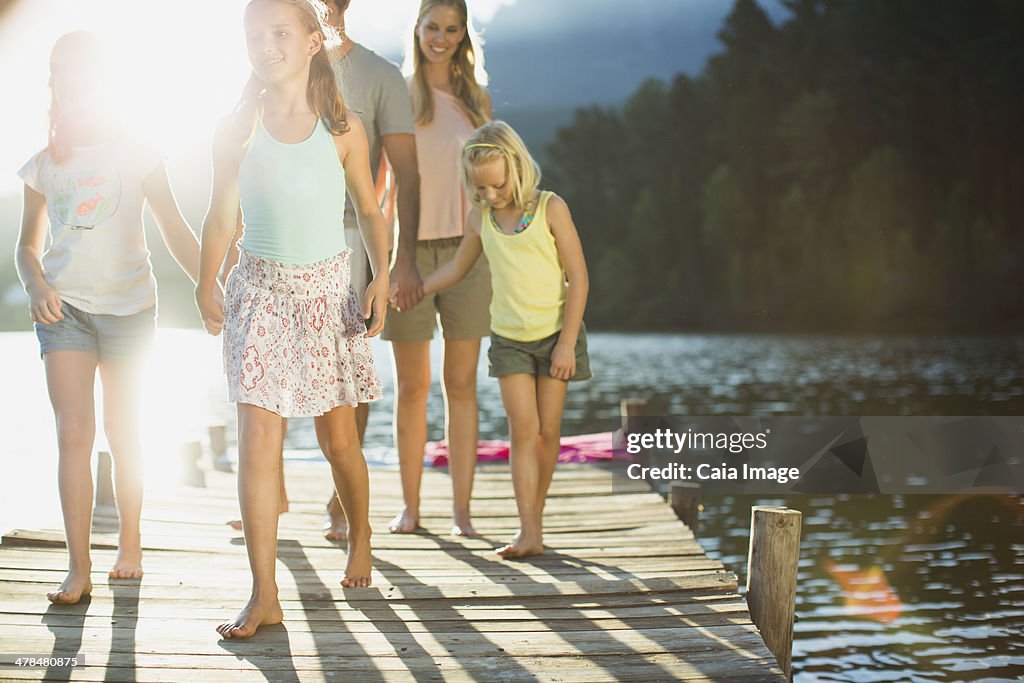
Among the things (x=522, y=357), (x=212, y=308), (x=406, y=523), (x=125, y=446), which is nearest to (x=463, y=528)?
(x=406, y=523)

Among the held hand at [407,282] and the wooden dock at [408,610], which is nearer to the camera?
the wooden dock at [408,610]

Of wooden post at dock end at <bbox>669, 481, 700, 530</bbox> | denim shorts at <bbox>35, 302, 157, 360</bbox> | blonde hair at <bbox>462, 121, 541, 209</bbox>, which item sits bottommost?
wooden post at dock end at <bbox>669, 481, 700, 530</bbox>

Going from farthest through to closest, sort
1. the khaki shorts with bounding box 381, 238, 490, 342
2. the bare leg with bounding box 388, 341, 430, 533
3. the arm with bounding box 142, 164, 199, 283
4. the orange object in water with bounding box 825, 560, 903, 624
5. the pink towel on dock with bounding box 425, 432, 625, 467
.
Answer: the pink towel on dock with bounding box 425, 432, 625, 467, the orange object in water with bounding box 825, 560, 903, 624, the bare leg with bounding box 388, 341, 430, 533, the khaki shorts with bounding box 381, 238, 490, 342, the arm with bounding box 142, 164, 199, 283

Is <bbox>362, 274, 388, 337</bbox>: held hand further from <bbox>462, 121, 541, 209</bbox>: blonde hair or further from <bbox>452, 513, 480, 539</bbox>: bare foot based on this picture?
<bbox>452, 513, 480, 539</bbox>: bare foot

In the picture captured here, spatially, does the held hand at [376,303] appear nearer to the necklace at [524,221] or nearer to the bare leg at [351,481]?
the bare leg at [351,481]

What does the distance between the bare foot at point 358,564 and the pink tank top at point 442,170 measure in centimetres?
128

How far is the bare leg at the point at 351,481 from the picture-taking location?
3406 mm

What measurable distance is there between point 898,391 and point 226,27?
677 inches

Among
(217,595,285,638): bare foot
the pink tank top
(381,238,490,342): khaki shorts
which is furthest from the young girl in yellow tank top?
(217,595,285,638): bare foot

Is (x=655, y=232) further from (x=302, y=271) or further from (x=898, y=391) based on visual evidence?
(x=302, y=271)

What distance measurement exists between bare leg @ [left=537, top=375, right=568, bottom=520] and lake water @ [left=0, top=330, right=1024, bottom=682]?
1384 millimetres

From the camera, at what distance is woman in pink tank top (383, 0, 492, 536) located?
14.2 feet

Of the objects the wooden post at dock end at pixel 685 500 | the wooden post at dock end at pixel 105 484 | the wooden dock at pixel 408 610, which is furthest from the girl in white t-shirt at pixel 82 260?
the wooden post at dock end at pixel 685 500

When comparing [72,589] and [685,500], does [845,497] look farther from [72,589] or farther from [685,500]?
[72,589]
